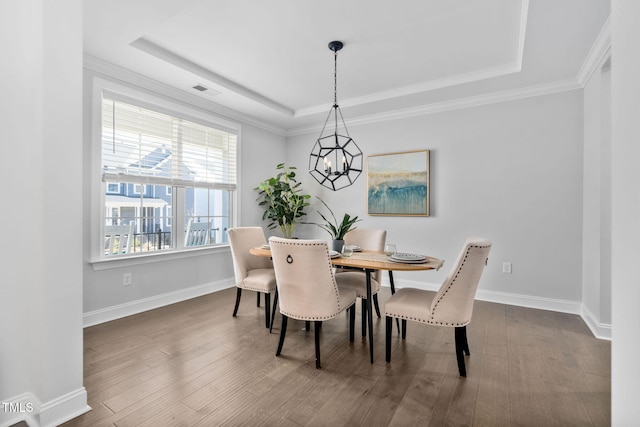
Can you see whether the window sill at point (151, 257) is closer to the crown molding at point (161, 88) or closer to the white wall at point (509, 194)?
the crown molding at point (161, 88)

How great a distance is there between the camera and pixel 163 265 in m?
3.60

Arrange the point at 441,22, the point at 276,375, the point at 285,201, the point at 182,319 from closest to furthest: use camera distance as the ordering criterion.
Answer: the point at 276,375 → the point at 441,22 → the point at 182,319 → the point at 285,201

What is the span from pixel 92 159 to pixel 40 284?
1.80 meters

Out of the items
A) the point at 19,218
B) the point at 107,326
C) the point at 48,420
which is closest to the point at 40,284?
the point at 19,218

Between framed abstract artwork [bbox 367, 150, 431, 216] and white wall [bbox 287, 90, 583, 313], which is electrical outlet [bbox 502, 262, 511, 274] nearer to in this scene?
white wall [bbox 287, 90, 583, 313]

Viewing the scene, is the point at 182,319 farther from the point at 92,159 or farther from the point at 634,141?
the point at 634,141

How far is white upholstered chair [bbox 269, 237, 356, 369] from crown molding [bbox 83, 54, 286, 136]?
246cm

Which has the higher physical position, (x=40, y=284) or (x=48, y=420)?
(x=40, y=284)

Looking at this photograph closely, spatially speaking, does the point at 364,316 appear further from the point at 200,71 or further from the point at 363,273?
the point at 200,71

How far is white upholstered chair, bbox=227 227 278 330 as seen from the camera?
2904mm

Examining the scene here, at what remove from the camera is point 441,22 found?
2.44 m

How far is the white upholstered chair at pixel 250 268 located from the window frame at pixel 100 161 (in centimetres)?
100

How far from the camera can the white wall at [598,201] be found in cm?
272

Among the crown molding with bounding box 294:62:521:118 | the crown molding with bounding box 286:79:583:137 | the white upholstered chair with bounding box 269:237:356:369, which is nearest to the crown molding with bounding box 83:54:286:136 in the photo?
the crown molding with bounding box 294:62:521:118
